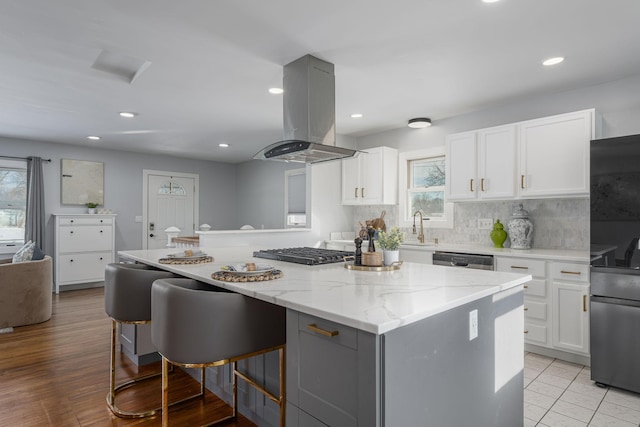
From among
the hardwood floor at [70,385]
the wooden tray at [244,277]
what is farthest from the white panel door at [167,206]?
the wooden tray at [244,277]

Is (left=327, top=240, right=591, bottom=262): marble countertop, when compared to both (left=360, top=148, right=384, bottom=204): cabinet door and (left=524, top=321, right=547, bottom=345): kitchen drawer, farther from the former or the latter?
(left=360, top=148, right=384, bottom=204): cabinet door

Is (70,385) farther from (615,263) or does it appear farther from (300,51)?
(615,263)

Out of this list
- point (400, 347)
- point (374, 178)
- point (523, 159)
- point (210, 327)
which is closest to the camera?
point (400, 347)

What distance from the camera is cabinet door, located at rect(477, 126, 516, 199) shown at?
11.8 ft

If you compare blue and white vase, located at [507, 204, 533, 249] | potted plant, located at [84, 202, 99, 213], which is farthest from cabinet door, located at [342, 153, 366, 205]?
potted plant, located at [84, 202, 99, 213]

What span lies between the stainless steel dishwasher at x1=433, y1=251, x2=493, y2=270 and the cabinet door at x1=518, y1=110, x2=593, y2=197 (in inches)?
29.6

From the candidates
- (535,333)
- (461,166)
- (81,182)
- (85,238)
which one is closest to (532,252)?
(535,333)

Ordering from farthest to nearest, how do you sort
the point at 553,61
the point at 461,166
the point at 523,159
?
1. the point at 461,166
2. the point at 523,159
3. the point at 553,61

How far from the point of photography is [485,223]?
13.5ft

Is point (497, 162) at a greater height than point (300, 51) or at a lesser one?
lesser

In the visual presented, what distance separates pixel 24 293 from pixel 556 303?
213 inches

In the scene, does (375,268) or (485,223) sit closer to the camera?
(375,268)

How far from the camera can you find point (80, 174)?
625 centimetres

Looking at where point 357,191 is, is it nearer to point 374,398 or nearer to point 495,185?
point 495,185
